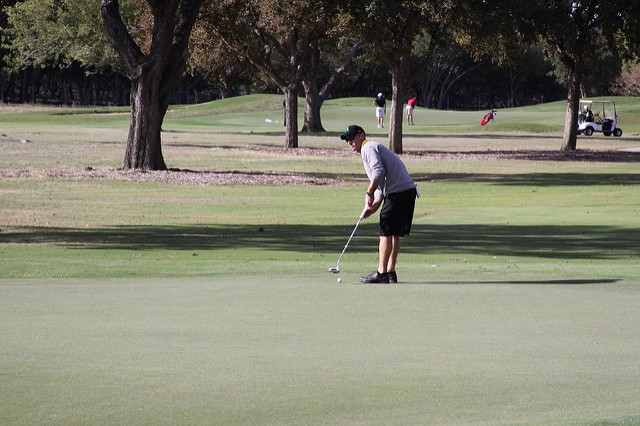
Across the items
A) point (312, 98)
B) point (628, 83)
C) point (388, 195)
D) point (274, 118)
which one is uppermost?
point (628, 83)

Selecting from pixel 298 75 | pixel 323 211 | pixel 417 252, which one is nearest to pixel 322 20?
pixel 298 75

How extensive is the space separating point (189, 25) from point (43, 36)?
1491 inches

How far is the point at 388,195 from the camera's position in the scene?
12891mm

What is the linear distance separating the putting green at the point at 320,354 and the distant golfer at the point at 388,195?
0.66 meters

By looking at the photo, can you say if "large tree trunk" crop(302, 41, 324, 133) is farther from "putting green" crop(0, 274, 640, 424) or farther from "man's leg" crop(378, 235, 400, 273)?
"putting green" crop(0, 274, 640, 424)

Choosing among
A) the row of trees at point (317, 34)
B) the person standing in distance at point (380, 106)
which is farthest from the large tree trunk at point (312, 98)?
the row of trees at point (317, 34)

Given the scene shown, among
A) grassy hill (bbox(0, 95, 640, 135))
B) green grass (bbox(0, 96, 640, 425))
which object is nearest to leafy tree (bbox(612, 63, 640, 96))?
grassy hill (bbox(0, 95, 640, 135))

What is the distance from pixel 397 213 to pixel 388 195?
0.22 m

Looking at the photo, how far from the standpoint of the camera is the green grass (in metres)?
6.82

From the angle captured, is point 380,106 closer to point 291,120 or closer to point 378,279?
point 291,120

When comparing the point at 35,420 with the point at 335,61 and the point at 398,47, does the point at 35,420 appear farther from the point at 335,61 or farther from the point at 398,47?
the point at 335,61

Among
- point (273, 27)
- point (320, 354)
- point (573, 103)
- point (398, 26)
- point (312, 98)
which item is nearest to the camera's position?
point (320, 354)

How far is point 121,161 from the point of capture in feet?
137

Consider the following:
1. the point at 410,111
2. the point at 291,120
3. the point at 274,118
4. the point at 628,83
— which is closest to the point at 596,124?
the point at 410,111
